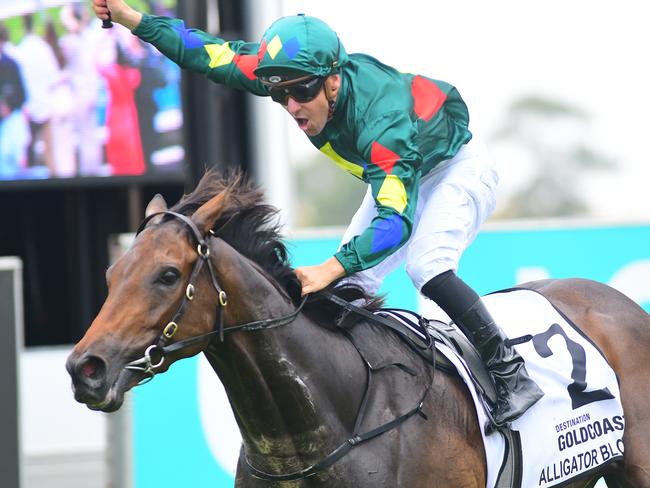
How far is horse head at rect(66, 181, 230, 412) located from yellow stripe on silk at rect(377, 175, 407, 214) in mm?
505

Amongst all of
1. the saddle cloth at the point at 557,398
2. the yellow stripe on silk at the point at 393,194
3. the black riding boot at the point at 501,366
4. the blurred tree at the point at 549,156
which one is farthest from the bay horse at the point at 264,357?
the blurred tree at the point at 549,156

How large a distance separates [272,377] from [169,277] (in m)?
0.47

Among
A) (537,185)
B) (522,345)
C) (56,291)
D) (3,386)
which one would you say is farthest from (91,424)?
(537,185)

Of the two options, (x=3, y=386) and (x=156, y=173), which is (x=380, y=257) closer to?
(x=3, y=386)

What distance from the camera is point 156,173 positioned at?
26.1 feet

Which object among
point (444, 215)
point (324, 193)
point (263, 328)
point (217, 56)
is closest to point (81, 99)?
point (217, 56)

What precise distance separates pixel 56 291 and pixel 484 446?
21.7 ft

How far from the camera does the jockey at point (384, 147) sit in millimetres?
3697

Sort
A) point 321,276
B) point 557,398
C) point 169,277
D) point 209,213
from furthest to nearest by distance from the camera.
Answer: point 557,398
point 321,276
point 209,213
point 169,277

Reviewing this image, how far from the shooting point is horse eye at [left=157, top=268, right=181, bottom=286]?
336 centimetres

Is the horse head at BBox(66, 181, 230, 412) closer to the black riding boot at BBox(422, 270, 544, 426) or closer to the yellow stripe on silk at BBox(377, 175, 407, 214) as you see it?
the yellow stripe on silk at BBox(377, 175, 407, 214)

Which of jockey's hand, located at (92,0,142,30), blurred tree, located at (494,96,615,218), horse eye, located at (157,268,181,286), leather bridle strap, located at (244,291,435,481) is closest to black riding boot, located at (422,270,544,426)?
leather bridle strap, located at (244,291,435,481)

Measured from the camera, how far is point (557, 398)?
4219 mm

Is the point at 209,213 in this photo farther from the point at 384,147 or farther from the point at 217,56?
the point at 217,56
